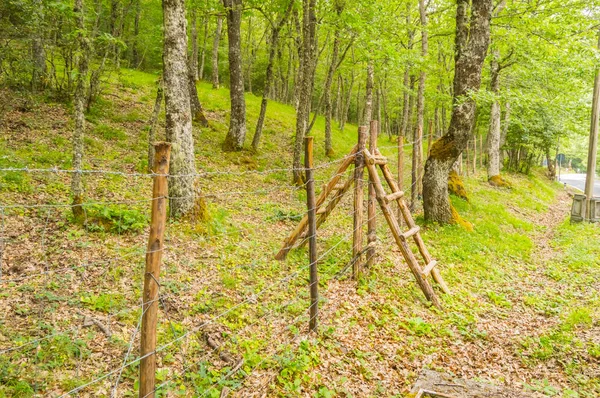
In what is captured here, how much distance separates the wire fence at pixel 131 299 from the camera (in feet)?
13.8

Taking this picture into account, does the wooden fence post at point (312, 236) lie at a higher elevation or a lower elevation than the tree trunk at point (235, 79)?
lower

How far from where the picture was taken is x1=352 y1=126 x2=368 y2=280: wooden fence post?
6.84 metres

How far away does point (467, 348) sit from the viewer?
622cm

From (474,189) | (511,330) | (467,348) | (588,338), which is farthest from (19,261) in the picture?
(474,189)

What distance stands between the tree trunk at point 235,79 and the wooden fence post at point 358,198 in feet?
29.5

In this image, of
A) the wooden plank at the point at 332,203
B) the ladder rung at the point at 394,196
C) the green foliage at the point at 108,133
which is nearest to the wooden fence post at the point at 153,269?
the wooden plank at the point at 332,203

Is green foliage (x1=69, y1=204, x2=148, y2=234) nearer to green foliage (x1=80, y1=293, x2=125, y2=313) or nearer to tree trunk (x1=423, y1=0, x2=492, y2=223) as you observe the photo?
green foliage (x1=80, y1=293, x2=125, y2=313)

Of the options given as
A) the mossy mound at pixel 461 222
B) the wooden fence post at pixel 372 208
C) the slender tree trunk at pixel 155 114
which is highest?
the slender tree trunk at pixel 155 114

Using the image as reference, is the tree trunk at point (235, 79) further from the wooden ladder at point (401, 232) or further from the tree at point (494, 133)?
the tree at point (494, 133)

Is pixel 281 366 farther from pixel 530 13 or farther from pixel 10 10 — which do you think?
pixel 530 13

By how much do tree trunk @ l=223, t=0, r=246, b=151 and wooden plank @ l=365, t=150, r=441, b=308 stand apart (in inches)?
363

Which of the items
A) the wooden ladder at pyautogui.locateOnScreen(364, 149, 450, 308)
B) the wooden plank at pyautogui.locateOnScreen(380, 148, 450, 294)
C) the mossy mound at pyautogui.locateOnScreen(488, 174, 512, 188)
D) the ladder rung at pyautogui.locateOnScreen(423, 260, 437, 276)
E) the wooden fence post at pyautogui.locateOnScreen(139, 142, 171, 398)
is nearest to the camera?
the wooden fence post at pyautogui.locateOnScreen(139, 142, 171, 398)

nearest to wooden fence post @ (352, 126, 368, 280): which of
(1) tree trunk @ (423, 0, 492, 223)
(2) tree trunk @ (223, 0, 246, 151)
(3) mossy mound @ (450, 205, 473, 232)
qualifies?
(1) tree trunk @ (423, 0, 492, 223)

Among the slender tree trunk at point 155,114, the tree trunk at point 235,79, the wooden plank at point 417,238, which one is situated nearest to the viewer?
the wooden plank at point 417,238
